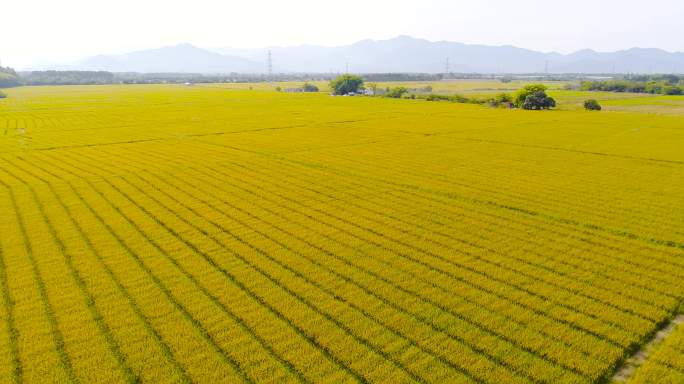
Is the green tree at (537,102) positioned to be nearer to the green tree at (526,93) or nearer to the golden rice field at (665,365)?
the green tree at (526,93)

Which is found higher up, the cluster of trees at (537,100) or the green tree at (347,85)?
the green tree at (347,85)

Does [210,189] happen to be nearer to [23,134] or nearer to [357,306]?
[357,306]

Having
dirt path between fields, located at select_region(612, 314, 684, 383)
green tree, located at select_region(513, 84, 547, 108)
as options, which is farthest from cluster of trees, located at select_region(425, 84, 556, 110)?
dirt path between fields, located at select_region(612, 314, 684, 383)

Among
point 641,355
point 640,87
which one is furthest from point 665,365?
point 640,87

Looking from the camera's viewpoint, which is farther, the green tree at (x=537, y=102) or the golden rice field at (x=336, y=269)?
the green tree at (x=537, y=102)

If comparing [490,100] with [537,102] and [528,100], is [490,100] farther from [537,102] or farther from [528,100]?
[537,102]

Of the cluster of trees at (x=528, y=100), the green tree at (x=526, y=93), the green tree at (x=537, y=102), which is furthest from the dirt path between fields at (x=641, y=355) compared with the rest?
the green tree at (x=526, y=93)
